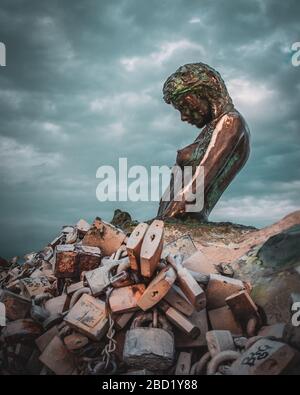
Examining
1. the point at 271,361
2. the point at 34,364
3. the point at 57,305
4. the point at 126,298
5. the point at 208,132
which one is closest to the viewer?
the point at 271,361

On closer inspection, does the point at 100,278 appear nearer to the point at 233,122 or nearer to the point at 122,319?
the point at 122,319

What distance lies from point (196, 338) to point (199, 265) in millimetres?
729

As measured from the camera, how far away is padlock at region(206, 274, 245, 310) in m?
2.68

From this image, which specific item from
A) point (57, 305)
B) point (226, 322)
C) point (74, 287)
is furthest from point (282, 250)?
point (57, 305)

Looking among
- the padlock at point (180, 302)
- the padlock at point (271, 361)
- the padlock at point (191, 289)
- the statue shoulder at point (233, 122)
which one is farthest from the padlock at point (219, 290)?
the statue shoulder at point (233, 122)

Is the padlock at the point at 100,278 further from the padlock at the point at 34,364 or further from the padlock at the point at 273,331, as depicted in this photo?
the padlock at the point at 273,331

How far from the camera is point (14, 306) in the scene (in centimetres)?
276

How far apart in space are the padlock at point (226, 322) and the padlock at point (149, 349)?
17.0 inches

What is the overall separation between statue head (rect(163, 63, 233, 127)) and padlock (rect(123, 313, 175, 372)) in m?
3.09

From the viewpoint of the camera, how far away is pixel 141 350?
84.4 inches

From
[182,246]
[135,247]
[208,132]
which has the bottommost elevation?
[182,246]

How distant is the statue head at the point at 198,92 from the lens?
14.8ft
